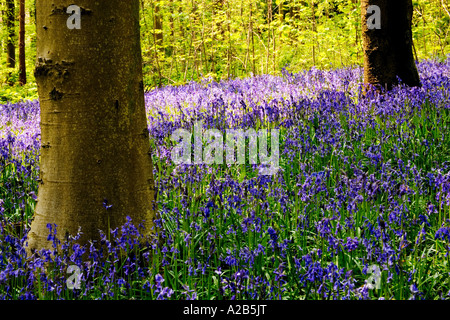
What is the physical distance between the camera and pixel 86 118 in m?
2.42

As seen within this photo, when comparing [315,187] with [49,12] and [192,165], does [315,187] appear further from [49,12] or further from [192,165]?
[49,12]

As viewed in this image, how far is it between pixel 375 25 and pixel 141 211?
4.53m

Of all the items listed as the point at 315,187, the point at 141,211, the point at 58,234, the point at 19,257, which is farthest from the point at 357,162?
the point at 19,257

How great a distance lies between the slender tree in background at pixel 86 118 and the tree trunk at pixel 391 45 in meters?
4.16

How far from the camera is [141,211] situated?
264 cm

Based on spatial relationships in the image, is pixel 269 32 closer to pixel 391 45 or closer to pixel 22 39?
pixel 391 45

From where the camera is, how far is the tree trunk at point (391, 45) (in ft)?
18.5
